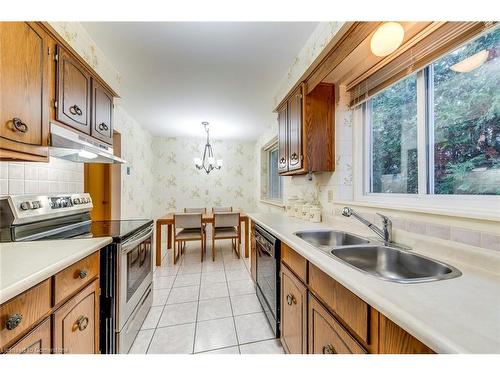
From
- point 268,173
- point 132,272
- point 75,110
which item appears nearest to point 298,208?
point 132,272

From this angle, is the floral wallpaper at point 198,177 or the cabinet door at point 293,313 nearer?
the cabinet door at point 293,313

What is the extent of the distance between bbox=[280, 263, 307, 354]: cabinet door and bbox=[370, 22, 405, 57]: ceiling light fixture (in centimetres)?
136

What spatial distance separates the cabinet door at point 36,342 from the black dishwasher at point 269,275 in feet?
4.00

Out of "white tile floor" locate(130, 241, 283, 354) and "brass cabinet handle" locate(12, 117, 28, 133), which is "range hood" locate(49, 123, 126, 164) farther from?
"white tile floor" locate(130, 241, 283, 354)

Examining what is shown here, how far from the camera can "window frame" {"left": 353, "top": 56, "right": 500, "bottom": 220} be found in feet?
2.93

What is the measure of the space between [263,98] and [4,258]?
8.99 feet

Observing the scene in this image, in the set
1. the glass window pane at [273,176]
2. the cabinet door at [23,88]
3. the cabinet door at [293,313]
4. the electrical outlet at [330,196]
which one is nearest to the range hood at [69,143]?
the cabinet door at [23,88]

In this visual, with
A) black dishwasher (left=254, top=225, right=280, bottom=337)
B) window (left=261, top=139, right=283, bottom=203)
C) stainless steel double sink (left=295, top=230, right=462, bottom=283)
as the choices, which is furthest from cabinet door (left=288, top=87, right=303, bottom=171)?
window (left=261, top=139, right=283, bottom=203)

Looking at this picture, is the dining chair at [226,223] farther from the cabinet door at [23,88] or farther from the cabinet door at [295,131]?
the cabinet door at [23,88]

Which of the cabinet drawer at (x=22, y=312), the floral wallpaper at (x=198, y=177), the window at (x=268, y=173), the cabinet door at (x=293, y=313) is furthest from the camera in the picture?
the floral wallpaper at (x=198, y=177)

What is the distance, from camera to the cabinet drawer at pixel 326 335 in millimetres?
734

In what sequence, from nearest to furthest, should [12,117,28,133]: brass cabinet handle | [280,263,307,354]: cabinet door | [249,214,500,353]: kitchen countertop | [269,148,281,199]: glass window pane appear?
[249,214,500,353]: kitchen countertop → [12,117,28,133]: brass cabinet handle → [280,263,307,354]: cabinet door → [269,148,281,199]: glass window pane

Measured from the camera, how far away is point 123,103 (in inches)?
116

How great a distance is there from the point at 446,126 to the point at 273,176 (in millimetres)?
3308
